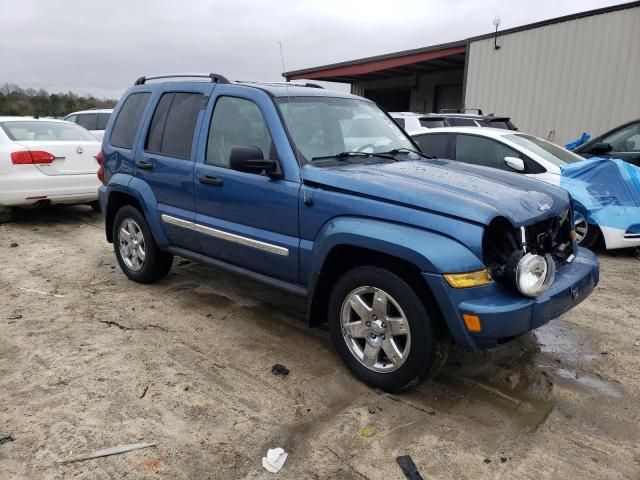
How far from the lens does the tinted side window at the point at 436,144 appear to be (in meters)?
7.03

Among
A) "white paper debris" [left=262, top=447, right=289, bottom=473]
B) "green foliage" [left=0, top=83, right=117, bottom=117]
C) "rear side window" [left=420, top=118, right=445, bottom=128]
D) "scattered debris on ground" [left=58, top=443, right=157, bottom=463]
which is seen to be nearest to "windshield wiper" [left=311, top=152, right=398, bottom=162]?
"white paper debris" [left=262, top=447, right=289, bottom=473]

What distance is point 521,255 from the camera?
2824mm

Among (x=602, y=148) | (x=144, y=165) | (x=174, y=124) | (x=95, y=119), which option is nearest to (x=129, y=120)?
(x=144, y=165)

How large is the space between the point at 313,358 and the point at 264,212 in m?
1.10

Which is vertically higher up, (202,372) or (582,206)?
(582,206)

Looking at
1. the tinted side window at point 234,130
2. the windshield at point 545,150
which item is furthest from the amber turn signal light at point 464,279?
the windshield at point 545,150

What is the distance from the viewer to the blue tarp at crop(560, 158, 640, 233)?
6066 millimetres

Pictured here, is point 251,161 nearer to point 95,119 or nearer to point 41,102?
point 95,119

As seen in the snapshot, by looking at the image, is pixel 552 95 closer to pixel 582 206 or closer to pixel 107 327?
pixel 582 206

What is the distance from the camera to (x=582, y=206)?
6.22 meters

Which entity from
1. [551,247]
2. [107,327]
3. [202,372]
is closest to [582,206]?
[551,247]

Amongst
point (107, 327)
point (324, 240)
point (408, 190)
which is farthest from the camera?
point (107, 327)

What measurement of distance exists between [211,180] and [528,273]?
2412 millimetres

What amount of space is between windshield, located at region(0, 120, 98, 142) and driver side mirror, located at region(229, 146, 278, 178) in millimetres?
5434
